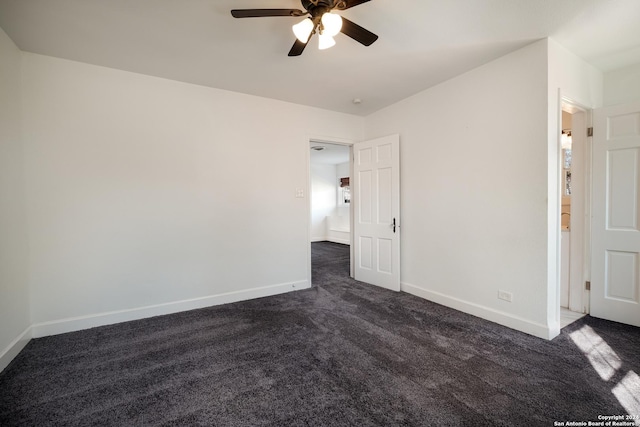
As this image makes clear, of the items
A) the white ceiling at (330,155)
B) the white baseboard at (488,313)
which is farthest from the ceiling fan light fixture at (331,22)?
the white ceiling at (330,155)

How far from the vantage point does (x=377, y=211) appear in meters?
3.96

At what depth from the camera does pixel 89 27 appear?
2133 mm

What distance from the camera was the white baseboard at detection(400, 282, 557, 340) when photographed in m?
2.40

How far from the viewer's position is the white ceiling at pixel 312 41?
193 centimetres

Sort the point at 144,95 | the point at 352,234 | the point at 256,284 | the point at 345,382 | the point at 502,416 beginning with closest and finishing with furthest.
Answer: the point at 502,416
the point at 345,382
the point at 144,95
the point at 256,284
the point at 352,234

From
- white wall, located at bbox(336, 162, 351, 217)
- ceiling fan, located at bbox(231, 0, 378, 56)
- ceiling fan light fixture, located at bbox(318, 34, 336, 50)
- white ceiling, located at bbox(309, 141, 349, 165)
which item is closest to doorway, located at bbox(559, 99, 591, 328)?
ceiling fan, located at bbox(231, 0, 378, 56)

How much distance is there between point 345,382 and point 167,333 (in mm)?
1800

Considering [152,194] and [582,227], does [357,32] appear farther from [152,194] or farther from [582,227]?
[582,227]

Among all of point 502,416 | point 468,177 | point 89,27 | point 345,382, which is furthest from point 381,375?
point 89,27

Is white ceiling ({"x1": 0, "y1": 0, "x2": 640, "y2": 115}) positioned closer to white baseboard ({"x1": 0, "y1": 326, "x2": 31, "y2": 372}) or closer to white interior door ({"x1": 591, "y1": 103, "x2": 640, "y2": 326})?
white interior door ({"x1": 591, "y1": 103, "x2": 640, "y2": 326})

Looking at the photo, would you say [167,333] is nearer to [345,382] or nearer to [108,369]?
[108,369]

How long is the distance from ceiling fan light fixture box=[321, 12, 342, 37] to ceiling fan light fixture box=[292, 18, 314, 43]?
11 cm

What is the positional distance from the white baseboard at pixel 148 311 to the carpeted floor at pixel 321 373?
0.11 meters

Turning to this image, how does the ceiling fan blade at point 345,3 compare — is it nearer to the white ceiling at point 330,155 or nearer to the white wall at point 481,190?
the white wall at point 481,190
